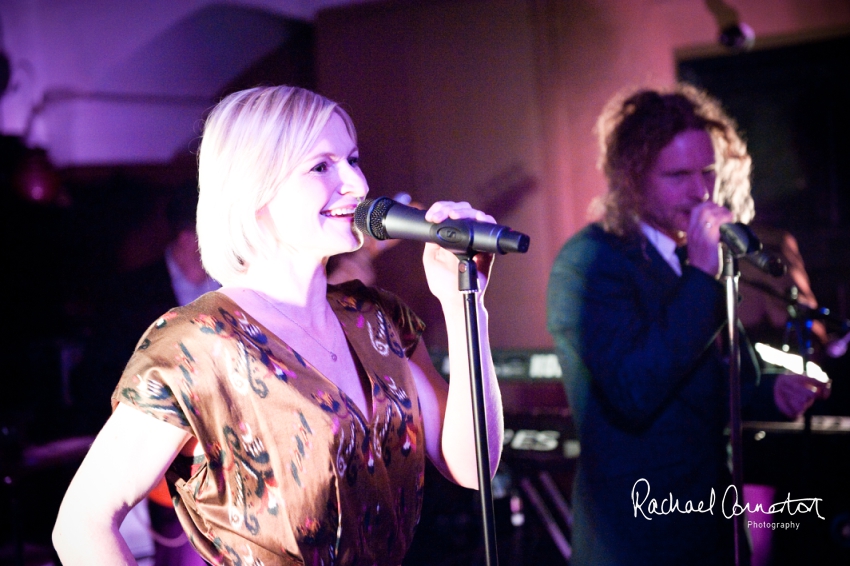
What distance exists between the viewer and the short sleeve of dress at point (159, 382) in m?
1.07

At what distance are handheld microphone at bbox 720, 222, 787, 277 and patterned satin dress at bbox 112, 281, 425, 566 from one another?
921mm

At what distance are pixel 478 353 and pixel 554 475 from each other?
3.04m

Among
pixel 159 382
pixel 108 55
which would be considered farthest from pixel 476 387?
pixel 108 55

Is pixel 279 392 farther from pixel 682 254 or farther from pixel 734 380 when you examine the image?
pixel 682 254

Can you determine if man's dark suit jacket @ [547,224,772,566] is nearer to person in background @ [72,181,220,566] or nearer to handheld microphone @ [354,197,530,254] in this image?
handheld microphone @ [354,197,530,254]

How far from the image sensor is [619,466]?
184cm

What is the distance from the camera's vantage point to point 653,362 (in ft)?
5.81

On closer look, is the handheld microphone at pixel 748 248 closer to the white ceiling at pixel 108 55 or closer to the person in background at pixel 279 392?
the person in background at pixel 279 392

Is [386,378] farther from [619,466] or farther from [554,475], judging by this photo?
[554,475]

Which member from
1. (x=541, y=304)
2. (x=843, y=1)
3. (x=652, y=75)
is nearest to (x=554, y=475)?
(x=541, y=304)

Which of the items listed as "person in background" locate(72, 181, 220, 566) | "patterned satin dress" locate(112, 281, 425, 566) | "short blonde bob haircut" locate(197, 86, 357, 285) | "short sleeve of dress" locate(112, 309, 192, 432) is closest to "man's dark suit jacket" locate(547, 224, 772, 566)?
"patterned satin dress" locate(112, 281, 425, 566)

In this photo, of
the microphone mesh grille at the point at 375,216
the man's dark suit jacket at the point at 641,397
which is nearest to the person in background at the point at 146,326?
the man's dark suit jacket at the point at 641,397

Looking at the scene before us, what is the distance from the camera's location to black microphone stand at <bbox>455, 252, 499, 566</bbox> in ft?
3.50

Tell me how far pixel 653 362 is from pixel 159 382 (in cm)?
118
